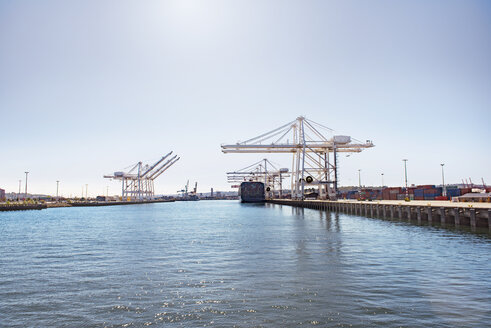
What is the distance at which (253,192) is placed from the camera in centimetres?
13212

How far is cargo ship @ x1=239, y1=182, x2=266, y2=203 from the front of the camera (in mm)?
131625

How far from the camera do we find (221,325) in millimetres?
8266

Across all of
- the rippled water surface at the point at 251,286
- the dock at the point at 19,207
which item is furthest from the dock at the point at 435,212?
the dock at the point at 19,207

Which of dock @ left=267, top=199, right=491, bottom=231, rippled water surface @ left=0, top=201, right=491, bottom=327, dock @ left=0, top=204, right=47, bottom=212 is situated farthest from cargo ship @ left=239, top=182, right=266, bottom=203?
rippled water surface @ left=0, top=201, right=491, bottom=327

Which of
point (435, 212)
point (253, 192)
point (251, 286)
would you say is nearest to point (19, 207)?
point (253, 192)

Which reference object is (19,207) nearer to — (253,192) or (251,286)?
(253,192)

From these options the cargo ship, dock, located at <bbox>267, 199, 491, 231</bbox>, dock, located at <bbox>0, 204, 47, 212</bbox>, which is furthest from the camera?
the cargo ship

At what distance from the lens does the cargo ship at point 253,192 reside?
131625 mm

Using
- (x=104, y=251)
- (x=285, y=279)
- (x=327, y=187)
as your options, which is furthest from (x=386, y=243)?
(x=327, y=187)

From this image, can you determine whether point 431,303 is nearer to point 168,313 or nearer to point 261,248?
point 168,313

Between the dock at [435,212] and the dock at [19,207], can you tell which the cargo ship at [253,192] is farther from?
the dock at [435,212]

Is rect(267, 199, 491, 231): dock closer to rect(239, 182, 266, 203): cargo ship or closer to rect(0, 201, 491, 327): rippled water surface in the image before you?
rect(0, 201, 491, 327): rippled water surface

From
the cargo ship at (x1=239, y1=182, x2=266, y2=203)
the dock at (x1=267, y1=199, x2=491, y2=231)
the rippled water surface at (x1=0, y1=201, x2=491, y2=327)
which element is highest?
the cargo ship at (x1=239, y1=182, x2=266, y2=203)

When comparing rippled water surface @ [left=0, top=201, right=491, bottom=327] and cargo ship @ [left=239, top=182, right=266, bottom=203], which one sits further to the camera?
cargo ship @ [left=239, top=182, right=266, bottom=203]
